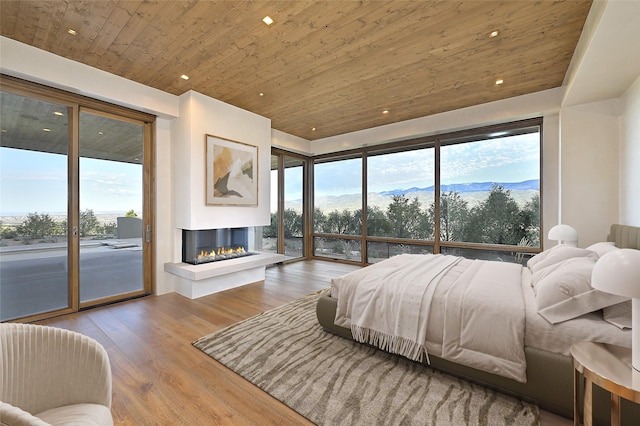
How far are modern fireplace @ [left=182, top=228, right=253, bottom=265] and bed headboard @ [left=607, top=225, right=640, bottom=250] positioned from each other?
16.0 feet

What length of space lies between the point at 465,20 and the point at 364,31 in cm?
90

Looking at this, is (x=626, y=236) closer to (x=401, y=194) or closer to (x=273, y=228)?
(x=401, y=194)

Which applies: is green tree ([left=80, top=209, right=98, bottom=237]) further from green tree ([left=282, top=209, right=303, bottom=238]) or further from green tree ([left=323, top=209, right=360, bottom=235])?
green tree ([left=323, top=209, right=360, bottom=235])

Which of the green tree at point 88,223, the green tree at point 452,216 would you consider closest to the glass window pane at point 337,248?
the green tree at point 452,216

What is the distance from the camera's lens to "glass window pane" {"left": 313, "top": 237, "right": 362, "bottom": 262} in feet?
20.8

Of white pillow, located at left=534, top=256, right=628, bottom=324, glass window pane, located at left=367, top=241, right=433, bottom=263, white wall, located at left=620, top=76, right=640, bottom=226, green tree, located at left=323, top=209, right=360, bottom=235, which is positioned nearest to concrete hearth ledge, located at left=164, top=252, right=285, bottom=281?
green tree, located at left=323, top=209, right=360, bottom=235

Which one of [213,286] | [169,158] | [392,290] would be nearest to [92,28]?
[169,158]

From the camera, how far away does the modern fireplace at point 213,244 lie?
165 inches

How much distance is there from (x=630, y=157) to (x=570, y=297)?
8.52ft

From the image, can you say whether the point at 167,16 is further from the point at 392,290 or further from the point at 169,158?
the point at 392,290

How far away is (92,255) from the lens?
11.5 ft

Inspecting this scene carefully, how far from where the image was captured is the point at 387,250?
5.87m

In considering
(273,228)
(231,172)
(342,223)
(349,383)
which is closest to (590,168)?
(349,383)

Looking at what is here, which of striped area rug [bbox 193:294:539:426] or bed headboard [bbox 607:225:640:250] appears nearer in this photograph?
striped area rug [bbox 193:294:539:426]
